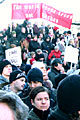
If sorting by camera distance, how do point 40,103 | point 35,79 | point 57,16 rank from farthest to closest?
point 57,16
point 35,79
point 40,103

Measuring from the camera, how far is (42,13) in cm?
1262

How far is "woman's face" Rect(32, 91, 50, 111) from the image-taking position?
143 inches

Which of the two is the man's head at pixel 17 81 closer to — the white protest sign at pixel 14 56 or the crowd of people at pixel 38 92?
the crowd of people at pixel 38 92

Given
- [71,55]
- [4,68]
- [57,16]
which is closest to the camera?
[4,68]

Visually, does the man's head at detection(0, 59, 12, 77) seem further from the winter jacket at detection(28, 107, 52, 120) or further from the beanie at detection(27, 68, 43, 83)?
the winter jacket at detection(28, 107, 52, 120)

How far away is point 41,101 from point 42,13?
30.4 ft

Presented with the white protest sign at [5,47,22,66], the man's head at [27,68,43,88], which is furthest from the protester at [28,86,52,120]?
the white protest sign at [5,47,22,66]

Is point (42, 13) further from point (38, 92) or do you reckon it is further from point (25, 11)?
point (38, 92)

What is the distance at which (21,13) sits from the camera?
12.5 m

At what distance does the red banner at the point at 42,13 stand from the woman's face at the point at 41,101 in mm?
8274

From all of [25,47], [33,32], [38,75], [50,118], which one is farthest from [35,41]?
[50,118]

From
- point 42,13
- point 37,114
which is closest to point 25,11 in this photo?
point 42,13

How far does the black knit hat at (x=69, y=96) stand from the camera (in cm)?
208

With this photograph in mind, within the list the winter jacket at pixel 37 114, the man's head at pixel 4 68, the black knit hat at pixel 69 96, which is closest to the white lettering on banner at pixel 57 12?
the man's head at pixel 4 68
